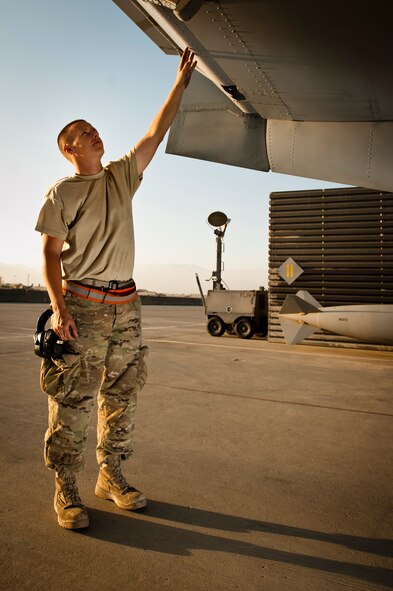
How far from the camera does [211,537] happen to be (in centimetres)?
198

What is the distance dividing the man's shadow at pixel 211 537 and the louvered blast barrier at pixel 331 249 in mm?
9229

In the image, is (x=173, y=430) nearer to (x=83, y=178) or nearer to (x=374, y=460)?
(x=374, y=460)

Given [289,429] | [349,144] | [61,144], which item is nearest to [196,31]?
[61,144]

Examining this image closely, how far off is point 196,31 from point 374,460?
10.5 feet

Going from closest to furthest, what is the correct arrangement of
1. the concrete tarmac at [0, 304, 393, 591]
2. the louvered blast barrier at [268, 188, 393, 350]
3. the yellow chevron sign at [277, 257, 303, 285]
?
the concrete tarmac at [0, 304, 393, 591], the louvered blast barrier at [268, 188, 393, 350], the yellow chevron sign at [277, 257, 303, 285]

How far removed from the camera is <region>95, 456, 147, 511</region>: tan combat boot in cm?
222

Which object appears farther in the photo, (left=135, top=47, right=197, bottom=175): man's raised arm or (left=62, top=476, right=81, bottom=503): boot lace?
(left=135, top=47, right=197, bottom=175): man's raised arm

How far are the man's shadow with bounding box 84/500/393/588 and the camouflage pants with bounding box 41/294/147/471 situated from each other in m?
0.33

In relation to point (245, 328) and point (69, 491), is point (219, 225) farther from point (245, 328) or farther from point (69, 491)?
point (69, 491)

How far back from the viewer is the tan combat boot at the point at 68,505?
6.57 feet

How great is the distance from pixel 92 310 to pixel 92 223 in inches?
18.3

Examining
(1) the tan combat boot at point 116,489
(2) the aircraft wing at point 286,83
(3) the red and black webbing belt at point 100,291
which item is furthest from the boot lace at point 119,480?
(2) the aircraft wing at point 286,83

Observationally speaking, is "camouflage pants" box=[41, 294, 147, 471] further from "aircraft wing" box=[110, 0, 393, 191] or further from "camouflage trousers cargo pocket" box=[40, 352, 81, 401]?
"aircraft wing" box=[110, 0, 393, 191]

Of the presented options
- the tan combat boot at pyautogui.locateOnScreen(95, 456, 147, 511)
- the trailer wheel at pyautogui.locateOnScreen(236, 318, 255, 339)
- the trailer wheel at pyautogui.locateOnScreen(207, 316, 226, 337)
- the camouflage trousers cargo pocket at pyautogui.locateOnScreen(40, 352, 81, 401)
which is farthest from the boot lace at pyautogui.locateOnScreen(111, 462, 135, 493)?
the trailer wheel at pyautogui.locateOnScreen(207, 316, 226, 337)
